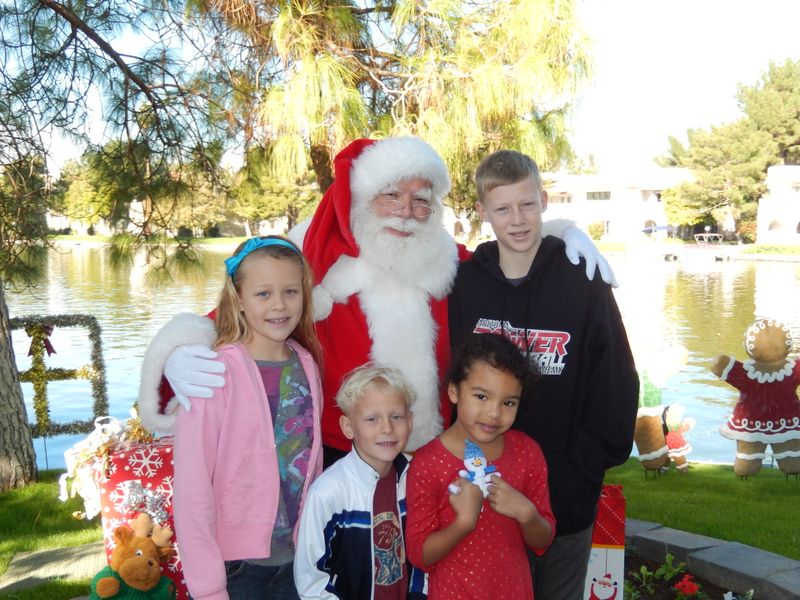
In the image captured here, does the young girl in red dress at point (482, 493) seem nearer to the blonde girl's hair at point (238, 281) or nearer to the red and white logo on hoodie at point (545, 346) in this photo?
the red and white logo on hoodie at point (545, 346)

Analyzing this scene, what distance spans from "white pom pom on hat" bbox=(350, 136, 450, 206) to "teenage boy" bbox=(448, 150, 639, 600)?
1.16 feet

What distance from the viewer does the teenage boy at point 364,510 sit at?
5.54ft

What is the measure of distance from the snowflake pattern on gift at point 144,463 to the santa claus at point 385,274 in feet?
3.61

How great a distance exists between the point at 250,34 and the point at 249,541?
332 cm

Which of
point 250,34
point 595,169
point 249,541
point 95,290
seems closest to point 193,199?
point 250,34

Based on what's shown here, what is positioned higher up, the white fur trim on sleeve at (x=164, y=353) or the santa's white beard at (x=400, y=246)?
the santa's white beard at (x=400, y=246)

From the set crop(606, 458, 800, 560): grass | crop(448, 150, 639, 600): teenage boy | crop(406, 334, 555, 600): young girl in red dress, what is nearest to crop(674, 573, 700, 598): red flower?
crop(606, 458, 800, 560): grass

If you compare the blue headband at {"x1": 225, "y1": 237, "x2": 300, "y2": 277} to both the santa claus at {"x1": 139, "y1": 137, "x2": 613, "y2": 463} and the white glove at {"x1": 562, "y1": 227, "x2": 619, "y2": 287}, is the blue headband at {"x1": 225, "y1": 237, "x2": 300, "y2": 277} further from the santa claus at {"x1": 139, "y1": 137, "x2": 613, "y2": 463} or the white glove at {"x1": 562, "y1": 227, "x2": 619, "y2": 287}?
the white glove at {"x1": 562, "y1": 227, "x2": 619, "y2": 287}

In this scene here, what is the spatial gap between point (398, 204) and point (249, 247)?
584 mm

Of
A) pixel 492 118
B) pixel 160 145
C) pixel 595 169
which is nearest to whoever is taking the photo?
pixel 492 118

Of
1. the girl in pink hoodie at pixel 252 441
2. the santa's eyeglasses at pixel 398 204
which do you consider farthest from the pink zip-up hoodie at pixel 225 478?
the santa's eyeglasses at pixel 398 204

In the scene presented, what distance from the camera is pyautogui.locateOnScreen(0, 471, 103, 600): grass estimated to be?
121 inches

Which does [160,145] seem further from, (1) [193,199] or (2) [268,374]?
(2) [268,374]

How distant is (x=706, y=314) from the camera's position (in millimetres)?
13195
